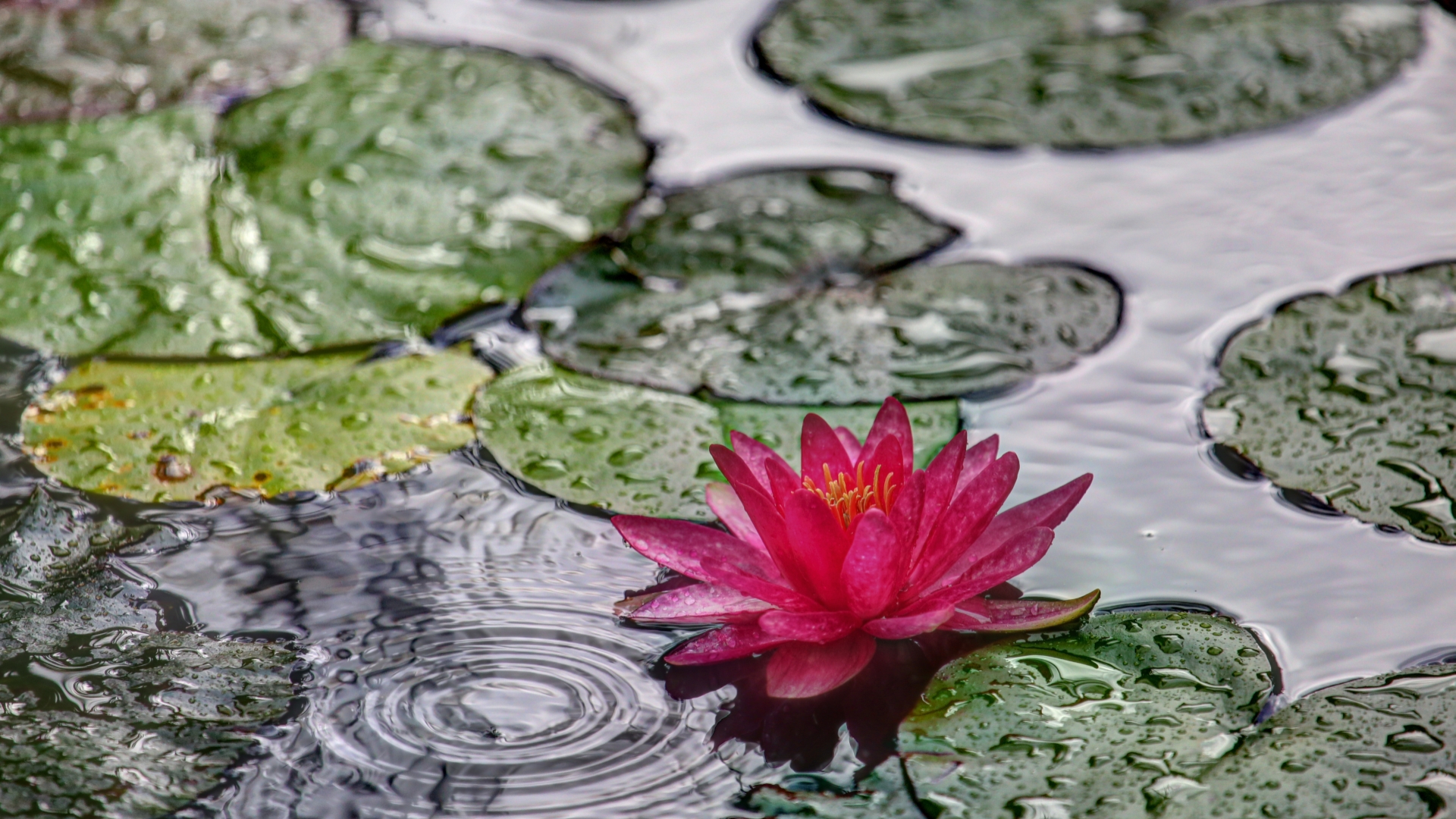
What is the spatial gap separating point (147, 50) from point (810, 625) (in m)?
2.26

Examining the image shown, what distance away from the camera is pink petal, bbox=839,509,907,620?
135 cm

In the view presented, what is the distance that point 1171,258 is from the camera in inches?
88.2

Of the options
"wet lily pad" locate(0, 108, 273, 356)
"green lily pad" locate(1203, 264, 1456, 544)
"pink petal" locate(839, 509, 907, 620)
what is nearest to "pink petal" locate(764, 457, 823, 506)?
"pink petal" locate(839, 509, 907, 620)

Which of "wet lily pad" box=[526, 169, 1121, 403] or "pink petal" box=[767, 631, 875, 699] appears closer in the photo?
"pink petal" box=[767, 631, 875, 699]

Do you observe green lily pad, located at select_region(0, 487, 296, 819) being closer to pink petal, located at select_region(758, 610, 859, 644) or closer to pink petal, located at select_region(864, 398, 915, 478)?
pink petal, located at select_region(758, 610, 859, 644)

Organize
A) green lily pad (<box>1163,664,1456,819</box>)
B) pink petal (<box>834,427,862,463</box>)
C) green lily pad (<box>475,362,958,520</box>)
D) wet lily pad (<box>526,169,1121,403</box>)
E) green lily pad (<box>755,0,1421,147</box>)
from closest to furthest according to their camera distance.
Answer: green lily pad (<box>1163,664,1456,819</box>) < pink petal (<box>834,427,862,463</box>) < green lily pad (<box>475,362,958,520</box>) < wet lily pad (<box>526,169,1121,403</box>) < green lily pad (<box>755,0,1421,147</box>)

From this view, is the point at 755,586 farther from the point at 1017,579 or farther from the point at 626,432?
the point at 626,432

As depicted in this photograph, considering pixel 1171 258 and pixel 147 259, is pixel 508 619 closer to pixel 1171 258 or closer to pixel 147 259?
pixel 147 259

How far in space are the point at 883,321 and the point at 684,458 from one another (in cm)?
48

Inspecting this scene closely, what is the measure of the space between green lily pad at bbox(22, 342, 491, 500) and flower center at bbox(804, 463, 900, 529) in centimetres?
67

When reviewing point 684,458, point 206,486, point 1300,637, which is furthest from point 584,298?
point 1300,637

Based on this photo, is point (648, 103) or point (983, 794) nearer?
point (983, 794)

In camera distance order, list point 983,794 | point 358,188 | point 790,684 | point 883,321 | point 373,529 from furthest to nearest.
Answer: point 358,188 → point 883,321 → point 373,529 → point 790,684 → point 983,794

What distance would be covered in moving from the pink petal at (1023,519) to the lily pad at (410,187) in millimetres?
1061
